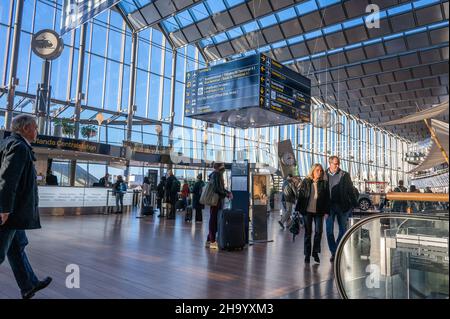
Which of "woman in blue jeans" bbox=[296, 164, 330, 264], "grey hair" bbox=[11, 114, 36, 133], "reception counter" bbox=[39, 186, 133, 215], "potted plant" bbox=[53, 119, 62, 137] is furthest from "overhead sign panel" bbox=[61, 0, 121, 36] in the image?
"grey hair" bbox=[11, 114, 36, 133]

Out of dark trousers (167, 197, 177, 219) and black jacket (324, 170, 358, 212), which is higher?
black jacket (324, 170, 358, 212)

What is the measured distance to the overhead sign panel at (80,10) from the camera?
30.7 feet

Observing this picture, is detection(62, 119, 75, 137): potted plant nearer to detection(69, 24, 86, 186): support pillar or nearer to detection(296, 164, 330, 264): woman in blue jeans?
detection(69, 24, 86, 186): support pillar

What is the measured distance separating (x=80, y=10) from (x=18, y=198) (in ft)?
26.9

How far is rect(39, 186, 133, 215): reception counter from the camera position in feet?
42.0

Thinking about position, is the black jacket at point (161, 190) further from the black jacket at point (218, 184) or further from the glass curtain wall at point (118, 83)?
the black jacket at point (218, 184)

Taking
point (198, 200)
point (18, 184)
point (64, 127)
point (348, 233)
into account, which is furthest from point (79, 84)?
point (348, 233)

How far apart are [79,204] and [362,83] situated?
1863 cm

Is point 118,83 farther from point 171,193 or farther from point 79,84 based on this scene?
point 171,193

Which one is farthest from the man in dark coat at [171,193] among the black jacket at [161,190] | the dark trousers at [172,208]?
the black jacket at [161,190]

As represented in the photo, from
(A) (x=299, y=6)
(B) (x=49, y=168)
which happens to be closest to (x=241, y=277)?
(B) (x=49, y=168)

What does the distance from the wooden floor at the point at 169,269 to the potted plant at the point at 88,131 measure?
30.2 feet

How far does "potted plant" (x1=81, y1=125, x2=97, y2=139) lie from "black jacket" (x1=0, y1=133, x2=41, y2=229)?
1377 cm

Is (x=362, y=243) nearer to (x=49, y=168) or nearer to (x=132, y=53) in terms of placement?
(x=49, y=168)
